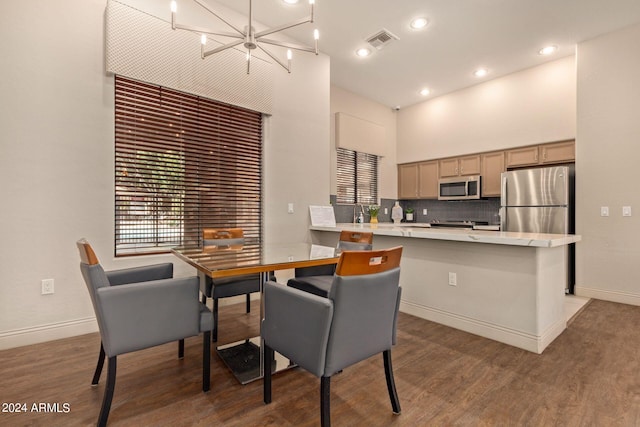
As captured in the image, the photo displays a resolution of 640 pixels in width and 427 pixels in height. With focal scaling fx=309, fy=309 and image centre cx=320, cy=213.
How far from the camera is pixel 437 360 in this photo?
2191 millimetres

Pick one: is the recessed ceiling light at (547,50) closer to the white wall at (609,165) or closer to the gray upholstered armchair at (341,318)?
the white wall at (609,165)

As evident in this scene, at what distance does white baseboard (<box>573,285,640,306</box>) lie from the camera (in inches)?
139

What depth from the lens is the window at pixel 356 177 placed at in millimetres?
5293

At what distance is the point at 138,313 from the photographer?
1.55 m

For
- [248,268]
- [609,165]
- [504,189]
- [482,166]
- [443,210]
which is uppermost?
[482,166]

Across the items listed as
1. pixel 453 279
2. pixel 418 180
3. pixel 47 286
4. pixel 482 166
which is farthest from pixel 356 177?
pixel 47 286

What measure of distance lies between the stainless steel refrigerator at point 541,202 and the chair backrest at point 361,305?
358 cm

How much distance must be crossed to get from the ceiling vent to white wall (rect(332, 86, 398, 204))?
4.49ft

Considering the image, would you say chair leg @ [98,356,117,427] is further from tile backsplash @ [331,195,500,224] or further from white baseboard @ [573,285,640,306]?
white baseboard @ [573,285,640,306]

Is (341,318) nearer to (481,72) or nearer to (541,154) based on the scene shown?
(541,154)

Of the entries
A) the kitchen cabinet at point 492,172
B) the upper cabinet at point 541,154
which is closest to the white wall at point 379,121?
the kitchen cabinet at point 492,172

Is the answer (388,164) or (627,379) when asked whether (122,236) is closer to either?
(627,379)

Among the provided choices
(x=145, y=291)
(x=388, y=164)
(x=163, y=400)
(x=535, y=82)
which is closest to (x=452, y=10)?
(x=535, y=82)

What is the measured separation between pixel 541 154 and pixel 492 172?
0.68 meters
